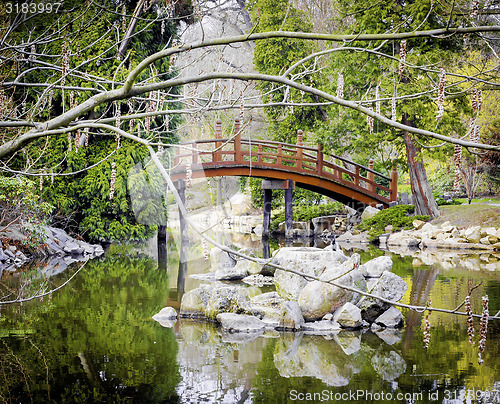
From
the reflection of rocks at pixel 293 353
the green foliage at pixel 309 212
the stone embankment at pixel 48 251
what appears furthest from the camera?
the green foliage at pixel 309 212

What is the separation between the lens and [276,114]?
20.2m

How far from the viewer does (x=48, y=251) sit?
39.3ft

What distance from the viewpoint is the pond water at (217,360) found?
3.95 metres

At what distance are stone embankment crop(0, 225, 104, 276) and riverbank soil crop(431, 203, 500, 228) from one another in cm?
940

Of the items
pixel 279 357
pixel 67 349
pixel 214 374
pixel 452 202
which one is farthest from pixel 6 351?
pixel 452 202


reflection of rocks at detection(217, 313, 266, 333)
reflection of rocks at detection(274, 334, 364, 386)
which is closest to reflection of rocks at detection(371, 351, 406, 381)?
reflection of rocks at detection(274, 334, 364, 386)

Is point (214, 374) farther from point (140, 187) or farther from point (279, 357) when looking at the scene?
point (140, 187)

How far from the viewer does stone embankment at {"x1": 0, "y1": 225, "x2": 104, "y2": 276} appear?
10.4 metres

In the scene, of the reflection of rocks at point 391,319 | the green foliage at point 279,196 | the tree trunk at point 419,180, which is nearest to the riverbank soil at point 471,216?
the tree trunk at point 419,180

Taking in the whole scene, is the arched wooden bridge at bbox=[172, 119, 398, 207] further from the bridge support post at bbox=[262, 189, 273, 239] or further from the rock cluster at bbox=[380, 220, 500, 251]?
the rock cluster at bbox=[380, 220, 500, 251]

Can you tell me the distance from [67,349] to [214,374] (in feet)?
5.18

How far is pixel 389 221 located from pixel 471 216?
8.06 ft

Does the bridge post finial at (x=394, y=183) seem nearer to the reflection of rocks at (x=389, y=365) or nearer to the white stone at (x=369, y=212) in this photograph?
the white stone at (x=369, y=212)

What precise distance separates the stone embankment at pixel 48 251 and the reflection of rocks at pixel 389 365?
6.35 metres
